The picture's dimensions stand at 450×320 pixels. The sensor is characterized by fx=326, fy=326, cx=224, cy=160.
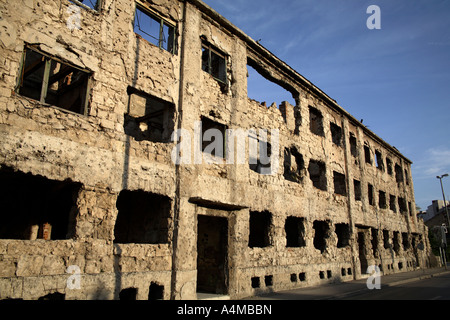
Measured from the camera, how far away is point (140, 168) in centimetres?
805

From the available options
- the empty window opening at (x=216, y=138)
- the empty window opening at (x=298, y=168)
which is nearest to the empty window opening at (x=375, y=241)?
the empty window opening at (x=298, y=168)

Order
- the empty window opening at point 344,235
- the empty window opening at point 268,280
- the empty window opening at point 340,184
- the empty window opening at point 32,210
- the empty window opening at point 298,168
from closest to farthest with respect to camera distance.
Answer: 1. the empty window opening at point 32,210
2. the empty window opening at point 268,280
3. the empty window opening at point 298,168
4. the empty window opening at point 344,235
5. the empty window opening at point 340,184

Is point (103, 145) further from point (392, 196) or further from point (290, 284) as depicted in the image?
point (392, 196)

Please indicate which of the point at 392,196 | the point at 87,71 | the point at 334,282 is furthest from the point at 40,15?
the point at 392,196

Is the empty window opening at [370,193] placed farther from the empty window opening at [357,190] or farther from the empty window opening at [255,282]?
the empty window opening at [255,282]

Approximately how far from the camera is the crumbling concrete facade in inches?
253

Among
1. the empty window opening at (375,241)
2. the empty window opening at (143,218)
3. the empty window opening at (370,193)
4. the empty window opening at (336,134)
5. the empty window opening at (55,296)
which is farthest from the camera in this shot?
the empty window opening at (370,193)

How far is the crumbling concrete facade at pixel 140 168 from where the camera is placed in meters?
6.42

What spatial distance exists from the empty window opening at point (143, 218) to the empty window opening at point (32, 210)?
162 centimetres

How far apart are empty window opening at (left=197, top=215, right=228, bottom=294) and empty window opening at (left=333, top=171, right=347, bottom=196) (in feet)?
31.0

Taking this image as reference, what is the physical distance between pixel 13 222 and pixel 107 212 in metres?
3.44

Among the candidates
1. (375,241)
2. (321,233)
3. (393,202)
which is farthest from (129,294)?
(393,202)

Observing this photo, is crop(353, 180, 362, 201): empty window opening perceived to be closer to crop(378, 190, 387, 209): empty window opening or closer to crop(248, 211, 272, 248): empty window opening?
crop(378, 190, 387, 209): empty window opening

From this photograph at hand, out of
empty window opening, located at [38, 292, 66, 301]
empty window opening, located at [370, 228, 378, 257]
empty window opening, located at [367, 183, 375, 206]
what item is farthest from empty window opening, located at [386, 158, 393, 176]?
empty window opening, located at [38, 292, 66, 301]
